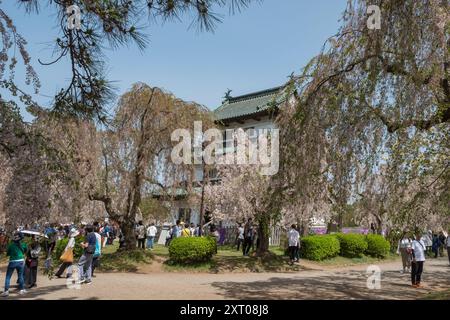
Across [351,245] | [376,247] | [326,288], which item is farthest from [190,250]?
[376,247]

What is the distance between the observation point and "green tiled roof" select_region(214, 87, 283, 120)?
3400cm

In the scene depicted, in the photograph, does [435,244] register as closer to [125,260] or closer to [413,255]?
[413,255]

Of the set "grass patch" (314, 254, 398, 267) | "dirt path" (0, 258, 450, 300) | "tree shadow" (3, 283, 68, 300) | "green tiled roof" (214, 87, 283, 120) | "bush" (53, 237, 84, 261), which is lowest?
"tree shadow" (3, 283, 68, 300)

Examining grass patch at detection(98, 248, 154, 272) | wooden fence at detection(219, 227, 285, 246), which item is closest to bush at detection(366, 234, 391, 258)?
wooden fence at detection(219, 227, 285, 246)

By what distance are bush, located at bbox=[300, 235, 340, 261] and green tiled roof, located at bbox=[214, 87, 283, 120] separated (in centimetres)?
1408

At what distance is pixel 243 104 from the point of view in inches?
1436

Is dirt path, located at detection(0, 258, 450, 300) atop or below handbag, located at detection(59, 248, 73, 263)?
below

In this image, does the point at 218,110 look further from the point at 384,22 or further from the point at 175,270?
the point at 384,22

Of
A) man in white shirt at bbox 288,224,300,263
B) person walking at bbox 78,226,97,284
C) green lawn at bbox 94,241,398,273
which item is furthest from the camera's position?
man in white shirt at bbox 288,224,300,263

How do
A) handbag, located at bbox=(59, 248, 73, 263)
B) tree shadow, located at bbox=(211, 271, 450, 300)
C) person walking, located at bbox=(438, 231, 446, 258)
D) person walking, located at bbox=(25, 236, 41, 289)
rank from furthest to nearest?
person walking, located at bbox=(438, 231, 446, 258), handbag, located at bbox=(59, 248, 73, 263), person walking, located at bbox=(25, 236, 41, 289), tree shadow, located at bbox=(211, 271, 450, 300)

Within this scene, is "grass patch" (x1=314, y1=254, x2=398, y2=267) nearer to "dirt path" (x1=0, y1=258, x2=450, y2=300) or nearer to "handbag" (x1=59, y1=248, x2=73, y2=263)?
"dirt path" (x1=0, y1=258, x2=450, y2=300)

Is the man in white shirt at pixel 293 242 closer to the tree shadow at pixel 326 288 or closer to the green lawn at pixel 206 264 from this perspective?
the green lawn at pixel 206 264

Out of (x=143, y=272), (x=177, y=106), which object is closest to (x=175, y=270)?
(x=143, y=272)

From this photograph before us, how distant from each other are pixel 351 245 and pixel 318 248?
113 inches
